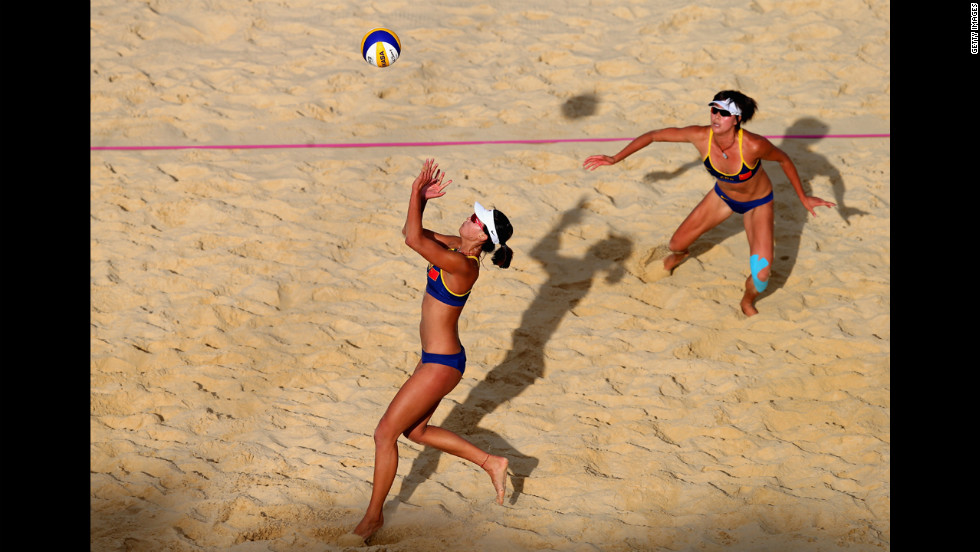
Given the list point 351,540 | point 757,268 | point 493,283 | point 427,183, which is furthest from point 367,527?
point 757,268

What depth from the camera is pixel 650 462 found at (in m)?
4.98

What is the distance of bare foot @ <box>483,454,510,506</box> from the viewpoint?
4.57 metres

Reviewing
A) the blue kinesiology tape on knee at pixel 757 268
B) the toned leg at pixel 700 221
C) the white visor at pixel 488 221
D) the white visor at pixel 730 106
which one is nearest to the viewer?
the white visor at pixel 488 221

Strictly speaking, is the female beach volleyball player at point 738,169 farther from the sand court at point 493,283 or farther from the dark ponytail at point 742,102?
the sand court at point 493,283

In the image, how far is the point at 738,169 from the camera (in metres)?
6.04

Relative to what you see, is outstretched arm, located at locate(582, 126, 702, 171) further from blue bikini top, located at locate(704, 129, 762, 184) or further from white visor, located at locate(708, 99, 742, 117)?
white visor, located at locate(708, 99, 742, 117)

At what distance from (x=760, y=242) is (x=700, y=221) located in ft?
1.59

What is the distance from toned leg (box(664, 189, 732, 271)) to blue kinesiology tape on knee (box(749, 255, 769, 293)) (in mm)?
407

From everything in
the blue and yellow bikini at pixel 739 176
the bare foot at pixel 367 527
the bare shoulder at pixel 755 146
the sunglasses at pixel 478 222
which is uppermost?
Answer: the bare shoulder at pixel 755 146

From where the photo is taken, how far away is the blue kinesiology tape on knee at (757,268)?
6.13 m

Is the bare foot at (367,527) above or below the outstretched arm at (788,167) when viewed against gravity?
below

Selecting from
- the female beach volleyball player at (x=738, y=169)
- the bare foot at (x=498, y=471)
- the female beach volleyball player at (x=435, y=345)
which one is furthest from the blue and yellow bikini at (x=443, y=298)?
the female beach volleyball player at (x=738, y=169)

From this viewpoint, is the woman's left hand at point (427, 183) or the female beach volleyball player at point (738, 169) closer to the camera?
the woman's left hand at point (427, 183)

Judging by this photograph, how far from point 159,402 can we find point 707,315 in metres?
3.60
